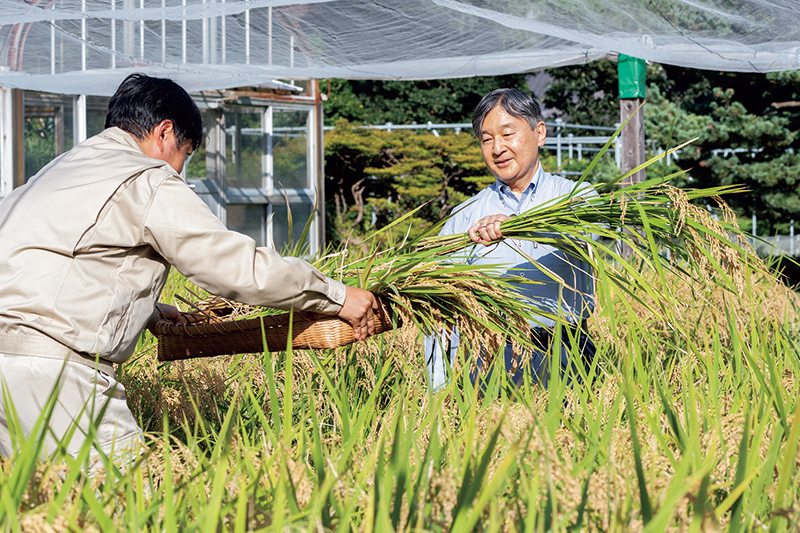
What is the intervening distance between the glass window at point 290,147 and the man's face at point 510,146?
5361mm

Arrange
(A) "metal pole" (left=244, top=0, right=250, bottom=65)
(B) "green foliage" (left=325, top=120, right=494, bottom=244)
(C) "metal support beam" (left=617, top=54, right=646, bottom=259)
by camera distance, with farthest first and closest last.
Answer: (B) "green foliage" (left=325, top=120, right=494, bottom=244) → (C) "metal support beam" (left=617, top=54, right=646, bottom=259) → (A) "metal pole" (left=244, top=0, right=250, bottom=65)

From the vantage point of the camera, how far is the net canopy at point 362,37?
10.6 feet

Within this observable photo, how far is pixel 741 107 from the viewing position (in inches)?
294

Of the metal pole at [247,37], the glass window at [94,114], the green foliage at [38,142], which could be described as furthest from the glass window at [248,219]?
the metal pole at [247,37]

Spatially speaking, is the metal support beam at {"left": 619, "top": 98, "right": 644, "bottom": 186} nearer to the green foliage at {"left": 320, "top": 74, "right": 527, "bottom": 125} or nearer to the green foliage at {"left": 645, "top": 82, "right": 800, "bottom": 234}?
the green foliage at {"left": 645, "top": 82, "right": 800, "bottom": 234}

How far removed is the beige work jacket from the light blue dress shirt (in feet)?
2.88

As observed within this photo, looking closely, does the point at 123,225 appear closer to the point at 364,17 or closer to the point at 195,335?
the point at 195,335

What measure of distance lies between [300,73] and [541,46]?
138 cm

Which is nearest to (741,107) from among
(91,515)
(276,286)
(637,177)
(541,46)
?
(637,177)

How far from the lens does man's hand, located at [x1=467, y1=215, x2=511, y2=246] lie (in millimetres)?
2238

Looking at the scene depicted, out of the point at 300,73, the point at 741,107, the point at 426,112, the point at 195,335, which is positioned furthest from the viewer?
the point at 426,112

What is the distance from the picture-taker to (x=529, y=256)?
242 centimetres

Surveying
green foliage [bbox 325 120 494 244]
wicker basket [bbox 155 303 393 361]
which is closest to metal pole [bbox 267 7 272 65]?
wicker basket [bbox 155 303 393 361]

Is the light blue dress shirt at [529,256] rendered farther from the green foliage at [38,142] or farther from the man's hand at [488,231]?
the green foliage at [38,142]
